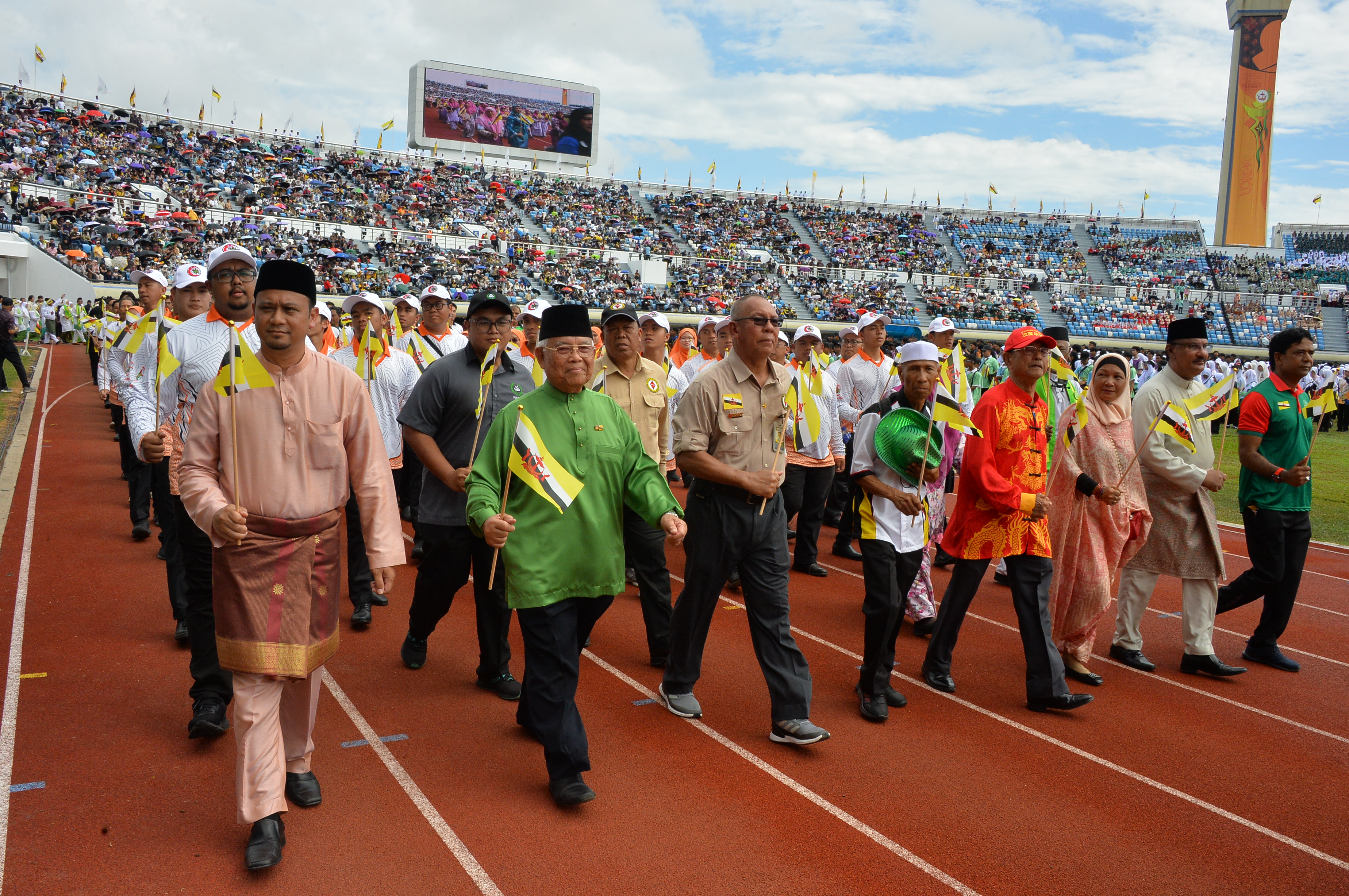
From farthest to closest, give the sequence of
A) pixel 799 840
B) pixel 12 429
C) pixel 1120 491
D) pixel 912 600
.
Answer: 1. pixel 12 429
2. pixel 912 600
3. pixel 1120 491
4. pixel 799 840

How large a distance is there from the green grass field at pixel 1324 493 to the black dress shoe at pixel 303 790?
34.3ft

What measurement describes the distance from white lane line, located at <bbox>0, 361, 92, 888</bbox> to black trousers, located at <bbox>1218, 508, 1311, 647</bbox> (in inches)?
277

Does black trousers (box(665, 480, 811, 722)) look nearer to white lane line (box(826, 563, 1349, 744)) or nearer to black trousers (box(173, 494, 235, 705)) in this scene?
white lane line (box(826, 563, 1349, 744))

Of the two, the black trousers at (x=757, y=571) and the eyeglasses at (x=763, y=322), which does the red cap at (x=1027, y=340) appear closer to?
the eyeglasses at (x=763, y=322)

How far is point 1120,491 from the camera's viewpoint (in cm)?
557

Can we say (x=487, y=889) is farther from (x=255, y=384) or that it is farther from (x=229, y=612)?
(x=255, y=384)

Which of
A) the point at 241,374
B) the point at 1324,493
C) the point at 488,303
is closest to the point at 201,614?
the point at 241,374

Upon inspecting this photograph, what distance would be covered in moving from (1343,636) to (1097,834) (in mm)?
4845

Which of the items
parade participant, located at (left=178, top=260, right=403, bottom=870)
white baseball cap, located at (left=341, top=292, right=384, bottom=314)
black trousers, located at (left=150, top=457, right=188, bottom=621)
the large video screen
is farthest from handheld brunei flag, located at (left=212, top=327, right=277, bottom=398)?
the large video screen

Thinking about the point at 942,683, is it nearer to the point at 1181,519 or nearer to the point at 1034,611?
the point at 1034,611

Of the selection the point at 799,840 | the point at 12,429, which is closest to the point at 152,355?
the point at 799,840

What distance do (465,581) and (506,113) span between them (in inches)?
2105

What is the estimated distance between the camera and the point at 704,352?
10906 millimetres

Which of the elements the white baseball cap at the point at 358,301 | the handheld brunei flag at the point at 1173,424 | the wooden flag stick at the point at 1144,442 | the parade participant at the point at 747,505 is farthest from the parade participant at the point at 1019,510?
the white baseball cap at the point at 358,301
